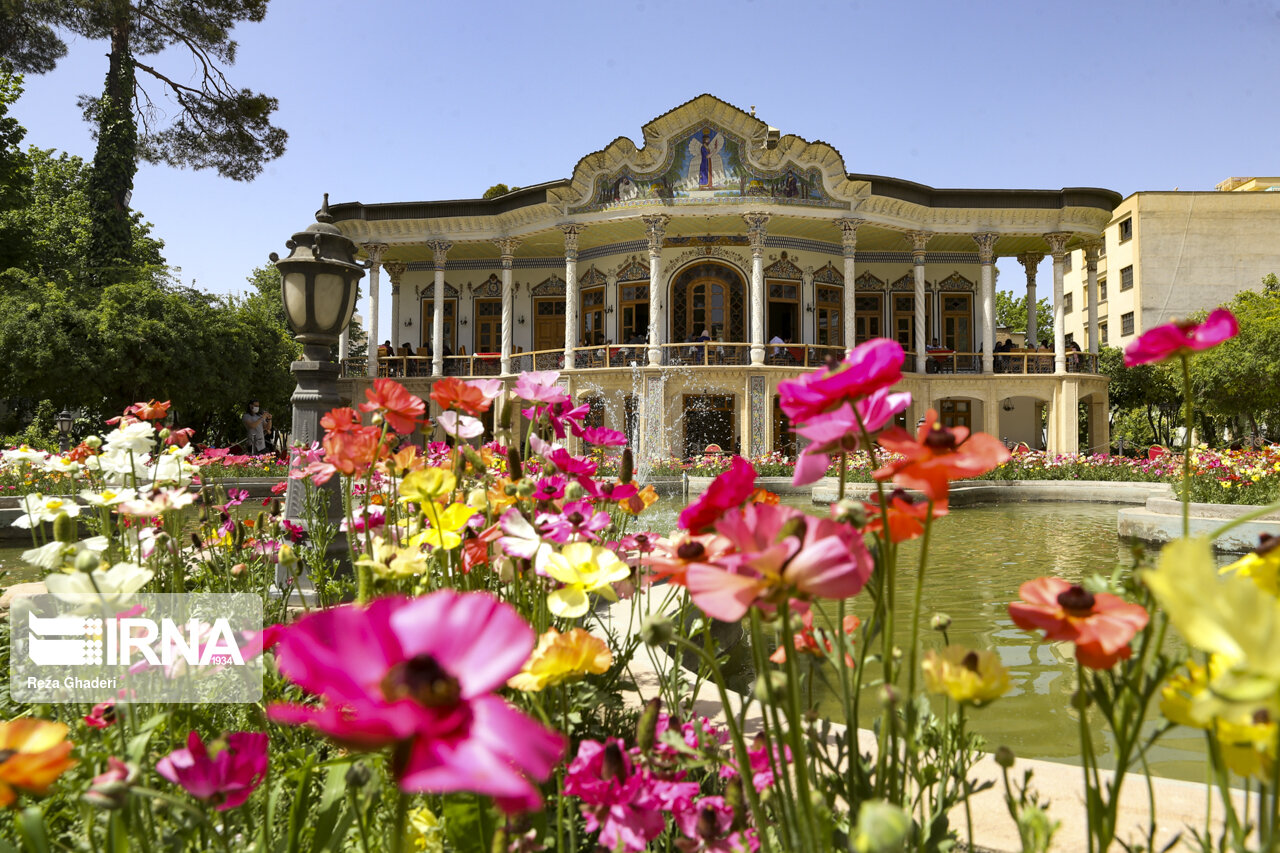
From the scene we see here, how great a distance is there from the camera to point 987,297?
20.4m

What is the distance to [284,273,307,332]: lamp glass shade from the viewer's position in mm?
4719

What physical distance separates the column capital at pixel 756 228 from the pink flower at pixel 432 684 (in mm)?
18855

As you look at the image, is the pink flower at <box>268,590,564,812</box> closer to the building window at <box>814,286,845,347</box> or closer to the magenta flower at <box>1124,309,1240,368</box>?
the magenta flower at <box>1124,309,1240,368</box>

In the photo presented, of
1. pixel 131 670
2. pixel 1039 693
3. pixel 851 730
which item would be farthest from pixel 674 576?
pixel 1039 693

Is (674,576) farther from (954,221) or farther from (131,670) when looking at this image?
(954,221)

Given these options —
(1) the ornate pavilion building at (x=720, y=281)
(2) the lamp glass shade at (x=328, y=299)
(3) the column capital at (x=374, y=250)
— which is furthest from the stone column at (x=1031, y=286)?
(2) the lamp glass shade at (x=328, y=299)

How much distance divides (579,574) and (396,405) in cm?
65

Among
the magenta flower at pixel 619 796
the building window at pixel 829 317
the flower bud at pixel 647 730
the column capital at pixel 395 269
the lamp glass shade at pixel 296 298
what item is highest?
the column capital at pixel 395 269

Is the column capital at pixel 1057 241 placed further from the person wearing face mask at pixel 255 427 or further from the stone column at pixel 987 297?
the person wearing face mask at pixel 255 427

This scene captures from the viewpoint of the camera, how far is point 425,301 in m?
23.7

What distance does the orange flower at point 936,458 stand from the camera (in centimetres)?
81

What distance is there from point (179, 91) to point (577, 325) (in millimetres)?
12759

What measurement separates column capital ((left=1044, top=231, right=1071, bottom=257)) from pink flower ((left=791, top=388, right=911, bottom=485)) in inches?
873

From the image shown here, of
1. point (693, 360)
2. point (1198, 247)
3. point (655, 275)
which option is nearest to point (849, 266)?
point (693, 360)
